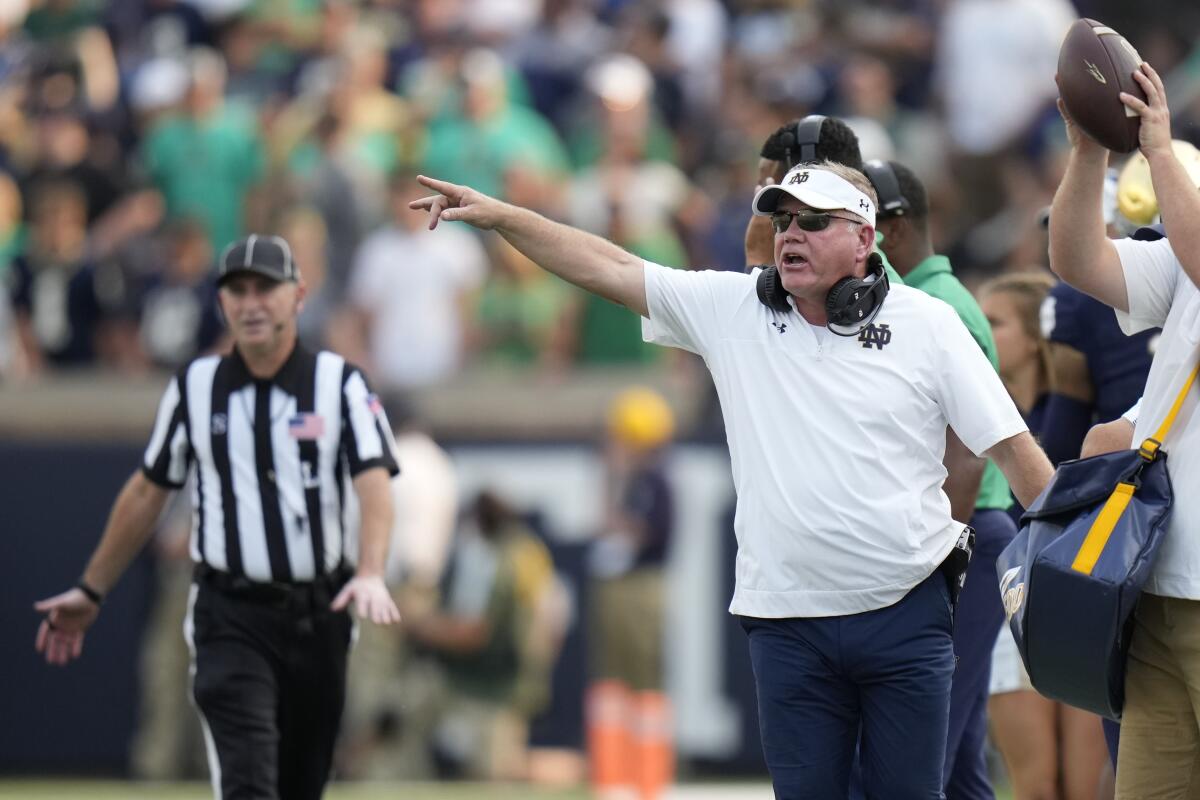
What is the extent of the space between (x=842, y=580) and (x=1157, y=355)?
96 centimetres

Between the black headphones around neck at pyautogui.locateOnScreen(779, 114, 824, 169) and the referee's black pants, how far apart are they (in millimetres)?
2275

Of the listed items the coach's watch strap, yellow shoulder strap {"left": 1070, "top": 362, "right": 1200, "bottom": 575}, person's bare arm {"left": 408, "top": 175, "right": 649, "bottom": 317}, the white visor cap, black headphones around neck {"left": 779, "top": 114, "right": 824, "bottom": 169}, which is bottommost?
the coach's watch strap

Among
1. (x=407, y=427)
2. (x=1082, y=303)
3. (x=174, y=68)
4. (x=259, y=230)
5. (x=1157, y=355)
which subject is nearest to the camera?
(x=1157, y=355)

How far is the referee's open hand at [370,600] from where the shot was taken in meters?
6.66

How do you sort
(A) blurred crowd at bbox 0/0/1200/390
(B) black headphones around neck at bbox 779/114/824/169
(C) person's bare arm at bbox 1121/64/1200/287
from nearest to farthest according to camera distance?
1. (C) person's bare arm at bbox 1121/64/1200/287
2. (B) black headphones around neck at bbox 779/114/824/169
3. (A) blurred crowd at bbox 0/0/1200/390

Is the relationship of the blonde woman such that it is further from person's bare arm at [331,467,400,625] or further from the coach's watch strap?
the coach's watch strap

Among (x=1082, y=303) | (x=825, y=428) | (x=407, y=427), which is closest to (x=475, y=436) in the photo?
(x=407, y=427)

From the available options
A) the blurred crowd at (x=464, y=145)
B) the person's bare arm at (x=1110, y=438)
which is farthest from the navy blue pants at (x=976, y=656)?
the blurred crowd at (x=464, y=145)

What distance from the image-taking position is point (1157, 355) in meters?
5.11

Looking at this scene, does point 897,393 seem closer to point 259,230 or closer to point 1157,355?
point 1157,355

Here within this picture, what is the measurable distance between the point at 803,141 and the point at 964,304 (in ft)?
2.37

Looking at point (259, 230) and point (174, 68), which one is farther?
point (174, 68)

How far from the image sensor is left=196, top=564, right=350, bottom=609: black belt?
7.07 metres

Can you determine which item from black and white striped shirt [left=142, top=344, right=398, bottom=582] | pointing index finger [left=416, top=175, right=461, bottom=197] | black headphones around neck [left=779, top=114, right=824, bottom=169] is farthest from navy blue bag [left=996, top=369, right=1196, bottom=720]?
black and white striped shirt [left=142, top=344, right=398, bottom=582]
